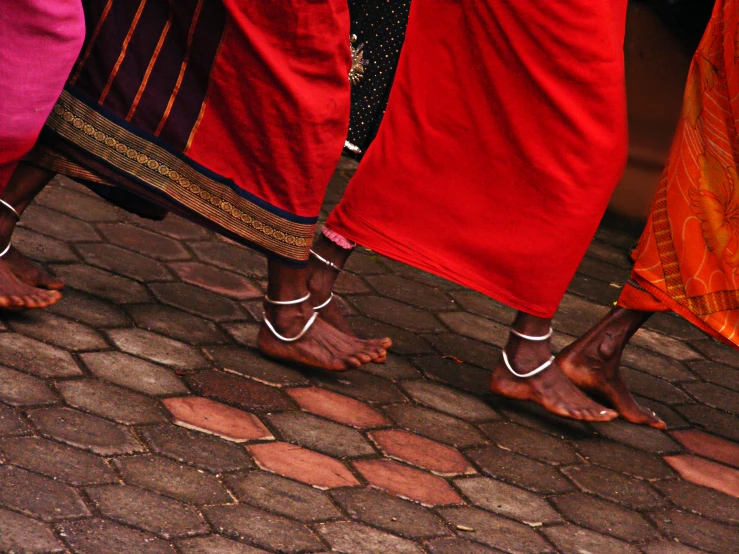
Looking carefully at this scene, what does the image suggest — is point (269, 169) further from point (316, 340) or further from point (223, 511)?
point (223, 511)

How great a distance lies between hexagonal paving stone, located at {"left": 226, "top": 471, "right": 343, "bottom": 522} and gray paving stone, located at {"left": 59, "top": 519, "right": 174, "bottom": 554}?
276 millimetres

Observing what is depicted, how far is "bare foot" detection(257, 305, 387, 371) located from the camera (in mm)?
3104

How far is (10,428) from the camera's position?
248 cm

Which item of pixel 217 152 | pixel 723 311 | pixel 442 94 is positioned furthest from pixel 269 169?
pixel 723 311

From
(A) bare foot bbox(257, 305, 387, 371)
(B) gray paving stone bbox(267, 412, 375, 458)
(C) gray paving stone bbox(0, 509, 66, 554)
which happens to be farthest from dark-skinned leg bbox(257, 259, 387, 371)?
(C) gray paving stone bbox(0, 509, 66, 554)

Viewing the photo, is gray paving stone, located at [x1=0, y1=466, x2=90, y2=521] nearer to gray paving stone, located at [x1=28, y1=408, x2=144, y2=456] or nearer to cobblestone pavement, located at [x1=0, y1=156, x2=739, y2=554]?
cobblestone pavement, located at [x1=0, y1=156, x2=739, y2=554]

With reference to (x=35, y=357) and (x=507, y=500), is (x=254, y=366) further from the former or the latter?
(x=507, y=500)

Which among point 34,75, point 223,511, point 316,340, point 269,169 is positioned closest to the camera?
point 223,511

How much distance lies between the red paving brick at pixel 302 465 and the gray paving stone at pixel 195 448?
0.16 feet

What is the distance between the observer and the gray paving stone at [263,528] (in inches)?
91.4

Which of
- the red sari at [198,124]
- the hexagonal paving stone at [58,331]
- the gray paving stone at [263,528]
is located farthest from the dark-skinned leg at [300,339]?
the gray paving stone at [263,528]

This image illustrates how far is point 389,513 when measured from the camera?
8.37 feet

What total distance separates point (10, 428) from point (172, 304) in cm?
94

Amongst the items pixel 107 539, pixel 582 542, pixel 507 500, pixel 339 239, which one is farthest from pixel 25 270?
pixel 582 542
